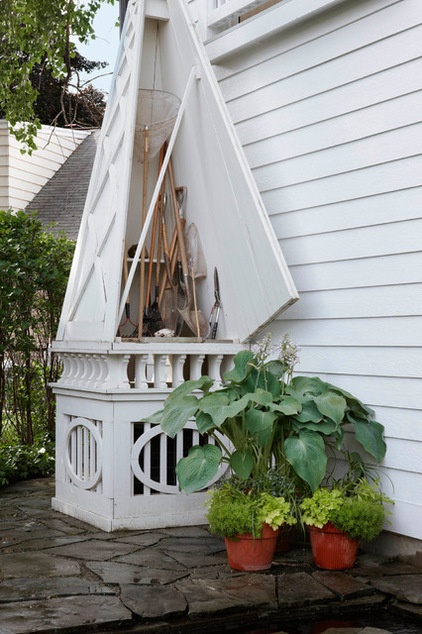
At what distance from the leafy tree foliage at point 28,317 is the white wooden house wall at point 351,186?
2623mm

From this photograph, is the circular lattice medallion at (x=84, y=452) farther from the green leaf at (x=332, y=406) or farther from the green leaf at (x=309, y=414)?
the green leaf at (x=332, y=406)

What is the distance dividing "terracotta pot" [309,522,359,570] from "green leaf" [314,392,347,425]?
1.75 ft

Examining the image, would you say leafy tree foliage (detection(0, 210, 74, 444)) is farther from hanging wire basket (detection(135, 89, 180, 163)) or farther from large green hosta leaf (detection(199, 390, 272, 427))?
large green hosta leaf (detection(199, 390, 272, 427))

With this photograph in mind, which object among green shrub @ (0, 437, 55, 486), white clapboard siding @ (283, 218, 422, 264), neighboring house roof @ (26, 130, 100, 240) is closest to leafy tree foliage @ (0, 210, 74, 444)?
green shrub @ (0, 437, 55, 486)

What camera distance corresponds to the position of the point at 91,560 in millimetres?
4742

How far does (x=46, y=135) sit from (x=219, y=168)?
28.3 feet

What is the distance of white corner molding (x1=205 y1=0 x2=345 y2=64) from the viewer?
5.20 meters

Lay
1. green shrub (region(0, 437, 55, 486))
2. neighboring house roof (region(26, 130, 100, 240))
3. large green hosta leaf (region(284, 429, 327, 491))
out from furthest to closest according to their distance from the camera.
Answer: neighboring house roof (region(26, 130, 100, 240)) < green shrub (region(0, 437, 55, 486)) < large green hosta leaf (region(284, 429, 327, 491))

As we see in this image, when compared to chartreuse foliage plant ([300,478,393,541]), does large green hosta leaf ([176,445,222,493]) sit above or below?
above

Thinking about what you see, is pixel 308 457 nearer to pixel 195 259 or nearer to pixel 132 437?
pixel 132 437

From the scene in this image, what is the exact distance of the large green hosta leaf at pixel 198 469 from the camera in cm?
445

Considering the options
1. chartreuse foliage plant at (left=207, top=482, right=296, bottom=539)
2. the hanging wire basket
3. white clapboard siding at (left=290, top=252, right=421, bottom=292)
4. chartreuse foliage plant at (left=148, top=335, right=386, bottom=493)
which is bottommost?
chartreuse foliage plant at (left=207, top=482, right=296, bottom=539)

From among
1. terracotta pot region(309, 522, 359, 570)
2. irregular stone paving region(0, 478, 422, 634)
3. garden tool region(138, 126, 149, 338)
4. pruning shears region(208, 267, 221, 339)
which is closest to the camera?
irregular stone paving region(0, 478, 422, 634)

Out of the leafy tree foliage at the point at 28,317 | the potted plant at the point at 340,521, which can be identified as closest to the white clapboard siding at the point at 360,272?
the potted plant at the point at 340,521
